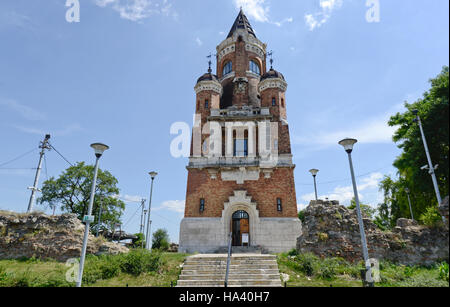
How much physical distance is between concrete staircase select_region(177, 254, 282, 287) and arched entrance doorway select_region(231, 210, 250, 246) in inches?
295

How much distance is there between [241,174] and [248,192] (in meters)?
1.75

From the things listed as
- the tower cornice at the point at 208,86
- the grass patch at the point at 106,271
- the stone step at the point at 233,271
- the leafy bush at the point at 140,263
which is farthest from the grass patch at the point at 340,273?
the tower cornice at the point at 208,86

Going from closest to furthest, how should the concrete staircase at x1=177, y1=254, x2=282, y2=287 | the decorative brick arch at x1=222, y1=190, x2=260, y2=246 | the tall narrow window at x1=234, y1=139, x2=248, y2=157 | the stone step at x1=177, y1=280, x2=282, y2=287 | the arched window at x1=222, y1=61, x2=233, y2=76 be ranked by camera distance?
1. the stone step at x1=177, y1=280, x2=282, y2=287
2. the concrete staircase at x1=177, y1=254, x2=282, y2=287
3. the decorative brick arch at x1=222, y1=190, x2=260, y2=246
4. the tall narrow window at x1=234, y1=139, x2=248, y2=157
5. the arched window at x1=222, y1=61, x2=233, y2=76

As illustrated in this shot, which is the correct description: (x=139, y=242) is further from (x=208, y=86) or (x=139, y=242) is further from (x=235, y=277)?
(x=235, y=277)

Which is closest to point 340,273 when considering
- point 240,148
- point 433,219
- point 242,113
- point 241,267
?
point 241,267

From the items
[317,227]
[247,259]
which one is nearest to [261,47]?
[317,227]

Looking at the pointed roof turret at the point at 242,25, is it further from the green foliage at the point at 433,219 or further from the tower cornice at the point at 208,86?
the green foliage at the point at 433,219

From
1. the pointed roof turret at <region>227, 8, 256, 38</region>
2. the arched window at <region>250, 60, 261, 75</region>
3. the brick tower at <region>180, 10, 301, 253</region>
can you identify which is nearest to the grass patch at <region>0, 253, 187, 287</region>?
the brick tower at <region>180, 10, 301, 253</region>

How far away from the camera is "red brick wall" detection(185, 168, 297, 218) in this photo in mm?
20984

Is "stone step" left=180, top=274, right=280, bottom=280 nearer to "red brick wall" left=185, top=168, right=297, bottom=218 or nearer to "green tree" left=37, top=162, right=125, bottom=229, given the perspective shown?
"red brick wall" left=185, top=168, right=297, bottom=218

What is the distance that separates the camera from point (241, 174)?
22.1 m

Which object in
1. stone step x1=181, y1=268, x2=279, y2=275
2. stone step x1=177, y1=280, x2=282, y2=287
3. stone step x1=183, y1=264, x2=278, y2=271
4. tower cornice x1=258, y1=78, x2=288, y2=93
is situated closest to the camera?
stone step x1=177, y1=280, x2=282, y2=287
